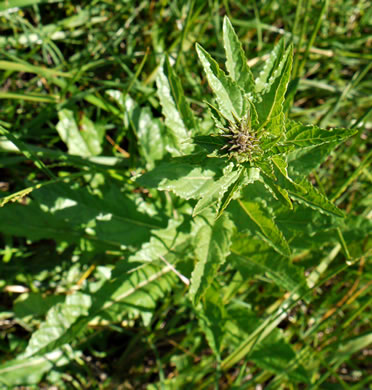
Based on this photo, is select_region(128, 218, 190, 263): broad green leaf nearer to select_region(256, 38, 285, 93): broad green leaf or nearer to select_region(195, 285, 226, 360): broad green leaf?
select_region(195, 285, 226, 360): broad green leaf

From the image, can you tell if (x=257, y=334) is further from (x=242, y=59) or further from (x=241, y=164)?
(x=242, y=59)

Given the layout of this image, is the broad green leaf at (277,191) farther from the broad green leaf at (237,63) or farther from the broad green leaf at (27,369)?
the broad green leaf at (27,369)

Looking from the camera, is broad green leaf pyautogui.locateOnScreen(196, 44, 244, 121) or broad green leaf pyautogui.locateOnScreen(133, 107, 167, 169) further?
broad green leaf pyautogui.locateOnScreen(133, 107, 167, 169)

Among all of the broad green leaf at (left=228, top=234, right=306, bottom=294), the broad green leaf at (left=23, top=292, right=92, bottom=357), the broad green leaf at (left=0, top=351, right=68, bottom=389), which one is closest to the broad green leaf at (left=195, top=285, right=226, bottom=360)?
the broad green leaf at (left=228, top=234, right=306, bottom=294)

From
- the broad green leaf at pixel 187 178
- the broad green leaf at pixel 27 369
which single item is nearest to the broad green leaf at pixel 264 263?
the broad green leaf at pixel 187 178

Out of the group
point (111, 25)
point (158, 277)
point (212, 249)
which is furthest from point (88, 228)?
point (111, 25)

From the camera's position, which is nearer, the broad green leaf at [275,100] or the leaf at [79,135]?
the broad green leaf at [275,100]
